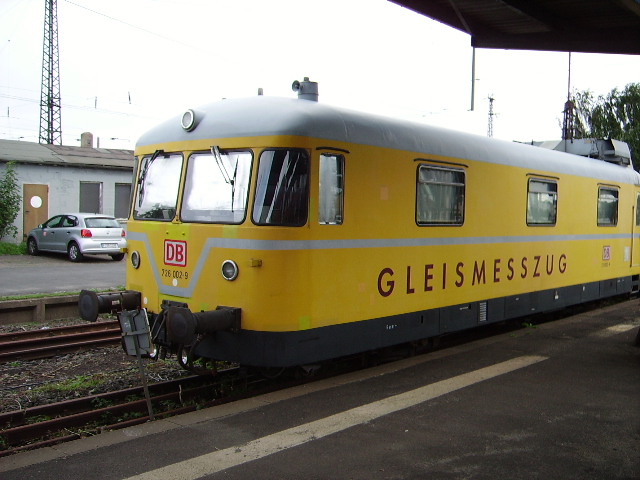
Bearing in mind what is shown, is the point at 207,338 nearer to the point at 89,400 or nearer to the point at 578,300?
the point at 89,400

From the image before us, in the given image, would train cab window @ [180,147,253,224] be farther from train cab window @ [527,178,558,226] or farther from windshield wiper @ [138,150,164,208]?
train cab window @ [527,178,558,226]

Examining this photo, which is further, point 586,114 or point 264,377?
point 586,114

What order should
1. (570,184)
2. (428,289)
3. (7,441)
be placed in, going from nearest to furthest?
(7,441) → (428,289) → (570,184)

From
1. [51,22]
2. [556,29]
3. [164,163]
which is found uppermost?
[51,22]

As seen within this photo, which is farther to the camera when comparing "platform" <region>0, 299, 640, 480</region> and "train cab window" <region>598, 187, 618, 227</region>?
"train cab window" <region>598, 187, 618, 227</region>

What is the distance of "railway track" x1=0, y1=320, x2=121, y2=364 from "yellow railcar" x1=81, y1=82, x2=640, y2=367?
85.3 inches

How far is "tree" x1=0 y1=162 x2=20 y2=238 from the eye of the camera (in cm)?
2247

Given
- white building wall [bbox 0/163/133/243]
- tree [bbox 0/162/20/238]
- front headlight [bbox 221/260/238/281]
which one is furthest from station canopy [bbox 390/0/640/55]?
white building wall [bbox 0/163/133/243]

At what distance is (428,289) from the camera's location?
25.9 ft

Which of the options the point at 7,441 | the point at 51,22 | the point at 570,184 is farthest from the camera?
the point at 51,22

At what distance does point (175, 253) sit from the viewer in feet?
22.6

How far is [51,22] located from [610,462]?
3535 centimetres

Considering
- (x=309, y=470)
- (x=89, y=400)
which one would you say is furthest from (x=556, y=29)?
(x=89, y=400)

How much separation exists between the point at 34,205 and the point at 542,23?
2081cm
